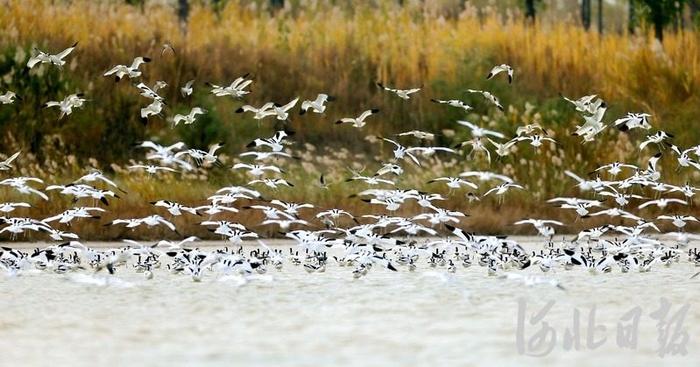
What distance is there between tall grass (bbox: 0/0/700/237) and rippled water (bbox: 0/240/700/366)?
20.2 ft

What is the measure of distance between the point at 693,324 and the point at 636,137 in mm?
12394

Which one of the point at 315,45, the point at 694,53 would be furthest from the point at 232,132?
the point at 694,53

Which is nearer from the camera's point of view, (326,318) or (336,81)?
(326,318)

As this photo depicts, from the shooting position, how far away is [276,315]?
40.3ft

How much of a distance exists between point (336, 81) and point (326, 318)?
1517 centimetres

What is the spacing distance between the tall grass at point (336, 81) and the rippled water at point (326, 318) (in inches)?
242

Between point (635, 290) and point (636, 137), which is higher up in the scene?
point (636, 137)

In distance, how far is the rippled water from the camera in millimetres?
10086

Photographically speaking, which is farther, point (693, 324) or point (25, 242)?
point (25, 242)

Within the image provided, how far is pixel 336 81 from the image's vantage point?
88.4 feet

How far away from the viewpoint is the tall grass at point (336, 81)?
→ 76.1 feet

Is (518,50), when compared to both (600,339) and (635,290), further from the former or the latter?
(600,339)

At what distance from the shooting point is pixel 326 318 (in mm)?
12023

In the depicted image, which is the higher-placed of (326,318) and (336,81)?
(336,81)
